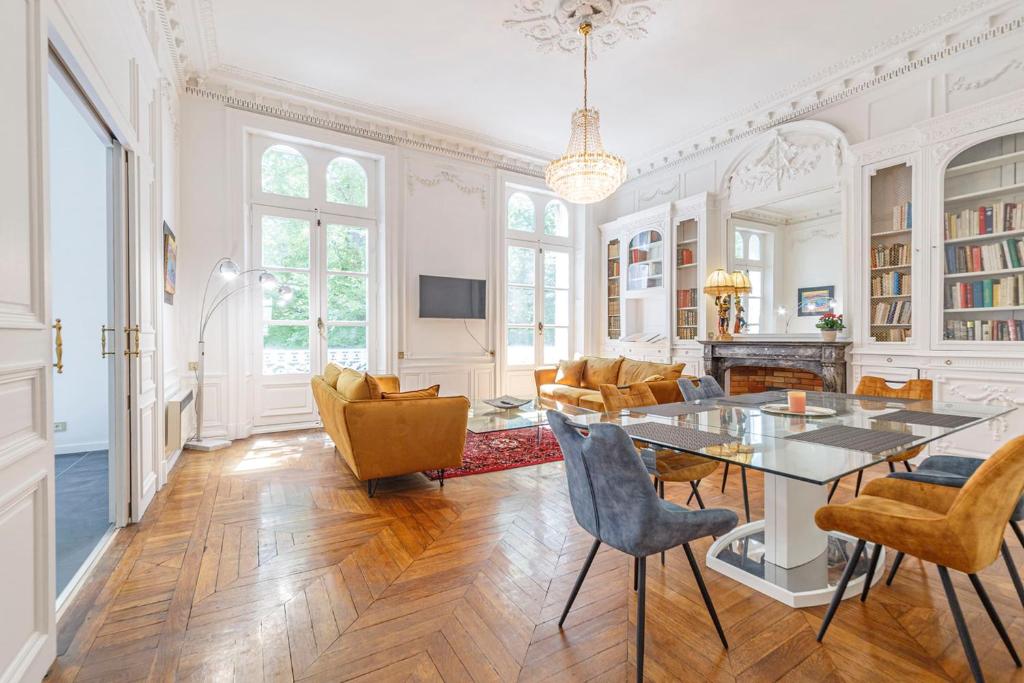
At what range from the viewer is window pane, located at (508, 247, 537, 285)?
6520 millimetres

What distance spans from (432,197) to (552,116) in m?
1.67

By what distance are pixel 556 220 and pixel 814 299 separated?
11.6 feet

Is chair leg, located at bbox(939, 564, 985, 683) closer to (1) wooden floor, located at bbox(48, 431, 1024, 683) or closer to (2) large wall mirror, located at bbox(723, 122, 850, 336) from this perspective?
(1) wooden floor, located at bbox(48, 431, 1024, 683)

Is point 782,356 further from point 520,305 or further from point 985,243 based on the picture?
point 520,305

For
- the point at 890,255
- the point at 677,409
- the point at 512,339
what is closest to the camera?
the point at 677,409

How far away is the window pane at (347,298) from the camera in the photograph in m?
5.31

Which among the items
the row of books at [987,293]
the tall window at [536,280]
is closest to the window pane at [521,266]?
the tall window at [536,280]

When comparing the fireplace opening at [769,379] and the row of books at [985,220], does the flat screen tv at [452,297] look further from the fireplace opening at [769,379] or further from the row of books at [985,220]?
the row of books at [985,220]

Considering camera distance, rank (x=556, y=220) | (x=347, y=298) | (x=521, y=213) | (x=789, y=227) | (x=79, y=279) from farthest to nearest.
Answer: (x=556, y=220) → (x=521, y=213) → (x=347, y=298) → (x=789, y=227) → (x=79, y=279)

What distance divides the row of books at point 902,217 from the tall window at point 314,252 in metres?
5.01

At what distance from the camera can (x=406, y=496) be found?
3.05m

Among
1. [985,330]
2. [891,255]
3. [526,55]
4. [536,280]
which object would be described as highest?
[526,55]

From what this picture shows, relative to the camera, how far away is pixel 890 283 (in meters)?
4.04

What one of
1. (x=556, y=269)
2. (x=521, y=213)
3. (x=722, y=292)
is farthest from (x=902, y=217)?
(x=521, y=213)
